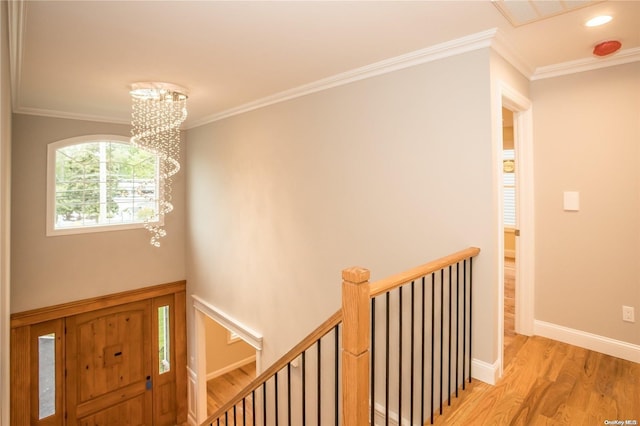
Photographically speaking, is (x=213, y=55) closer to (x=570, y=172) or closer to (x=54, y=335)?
(x=570, y=172)

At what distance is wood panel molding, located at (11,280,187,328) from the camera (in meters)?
4.68

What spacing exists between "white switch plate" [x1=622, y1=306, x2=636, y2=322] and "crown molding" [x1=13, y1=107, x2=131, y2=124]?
20.3 ft

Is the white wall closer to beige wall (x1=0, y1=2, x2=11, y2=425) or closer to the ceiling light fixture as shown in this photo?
the ceiling light fixture

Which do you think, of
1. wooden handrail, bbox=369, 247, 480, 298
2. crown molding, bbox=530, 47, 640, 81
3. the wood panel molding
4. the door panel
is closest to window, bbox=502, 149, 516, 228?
crown molding, bbox=530, 47, 640, 81

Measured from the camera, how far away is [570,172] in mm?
2980

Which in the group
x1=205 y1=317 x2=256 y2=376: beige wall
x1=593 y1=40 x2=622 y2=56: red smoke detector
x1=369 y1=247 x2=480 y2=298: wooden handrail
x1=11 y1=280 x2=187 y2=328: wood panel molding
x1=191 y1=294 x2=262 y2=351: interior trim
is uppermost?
x1=593 y1=40 x2=622 y2=56: red smoke detector

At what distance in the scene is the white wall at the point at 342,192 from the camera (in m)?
2.50

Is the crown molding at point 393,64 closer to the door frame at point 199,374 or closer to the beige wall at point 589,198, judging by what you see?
the beige wall at point 589,198

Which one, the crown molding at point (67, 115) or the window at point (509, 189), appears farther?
the window at point (509, 189)

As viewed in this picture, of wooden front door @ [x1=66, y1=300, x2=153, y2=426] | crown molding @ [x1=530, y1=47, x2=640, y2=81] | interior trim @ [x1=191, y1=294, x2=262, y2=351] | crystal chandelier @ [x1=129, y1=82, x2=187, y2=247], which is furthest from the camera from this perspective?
wooden front door @ [x1=66, y1=300, x2=153, y2=426]

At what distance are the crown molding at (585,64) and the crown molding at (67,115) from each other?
17.2 ft

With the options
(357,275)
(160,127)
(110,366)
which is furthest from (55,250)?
(357,275)

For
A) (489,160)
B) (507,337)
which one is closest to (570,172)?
(489,160)

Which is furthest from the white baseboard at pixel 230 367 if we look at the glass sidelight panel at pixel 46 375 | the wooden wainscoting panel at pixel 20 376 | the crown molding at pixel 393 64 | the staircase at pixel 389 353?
the crown molding at pixel 393 64
